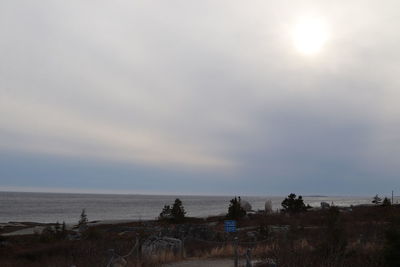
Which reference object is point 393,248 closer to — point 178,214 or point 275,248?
point 275,248

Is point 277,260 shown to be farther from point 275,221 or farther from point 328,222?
point 275,221

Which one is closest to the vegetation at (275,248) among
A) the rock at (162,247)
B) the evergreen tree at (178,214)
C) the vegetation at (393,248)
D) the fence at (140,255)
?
the vegetation at (393,248)

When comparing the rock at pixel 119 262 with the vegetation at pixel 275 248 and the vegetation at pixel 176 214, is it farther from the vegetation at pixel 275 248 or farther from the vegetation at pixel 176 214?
the vegetation at pixel 176 214

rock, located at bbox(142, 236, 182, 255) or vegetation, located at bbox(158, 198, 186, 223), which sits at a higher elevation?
vegetation, located at bbox(158, 198, 186, 223)

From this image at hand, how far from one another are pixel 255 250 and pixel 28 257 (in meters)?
11.6

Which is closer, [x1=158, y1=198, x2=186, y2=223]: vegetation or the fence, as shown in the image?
the fence

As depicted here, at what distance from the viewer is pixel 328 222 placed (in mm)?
14594

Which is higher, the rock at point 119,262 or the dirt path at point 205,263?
the rock at point 119,262

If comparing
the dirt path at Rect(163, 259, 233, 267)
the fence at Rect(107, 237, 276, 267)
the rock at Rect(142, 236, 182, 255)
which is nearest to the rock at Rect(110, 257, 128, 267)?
the fence at Rect(107, 237, 276, 267)

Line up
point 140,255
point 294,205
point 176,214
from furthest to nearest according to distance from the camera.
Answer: point 294,205 → point 176,214 → point 140,255

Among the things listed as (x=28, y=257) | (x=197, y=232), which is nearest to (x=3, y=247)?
(x=28, y=257)

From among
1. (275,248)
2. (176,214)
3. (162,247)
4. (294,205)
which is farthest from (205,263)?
(294,205)

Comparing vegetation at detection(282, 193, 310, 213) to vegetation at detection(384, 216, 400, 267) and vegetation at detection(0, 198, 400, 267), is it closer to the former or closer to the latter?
vegetation at detection(0, 198, 400, 267)

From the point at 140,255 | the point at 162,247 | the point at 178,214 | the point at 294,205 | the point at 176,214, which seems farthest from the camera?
the point at 294,205
